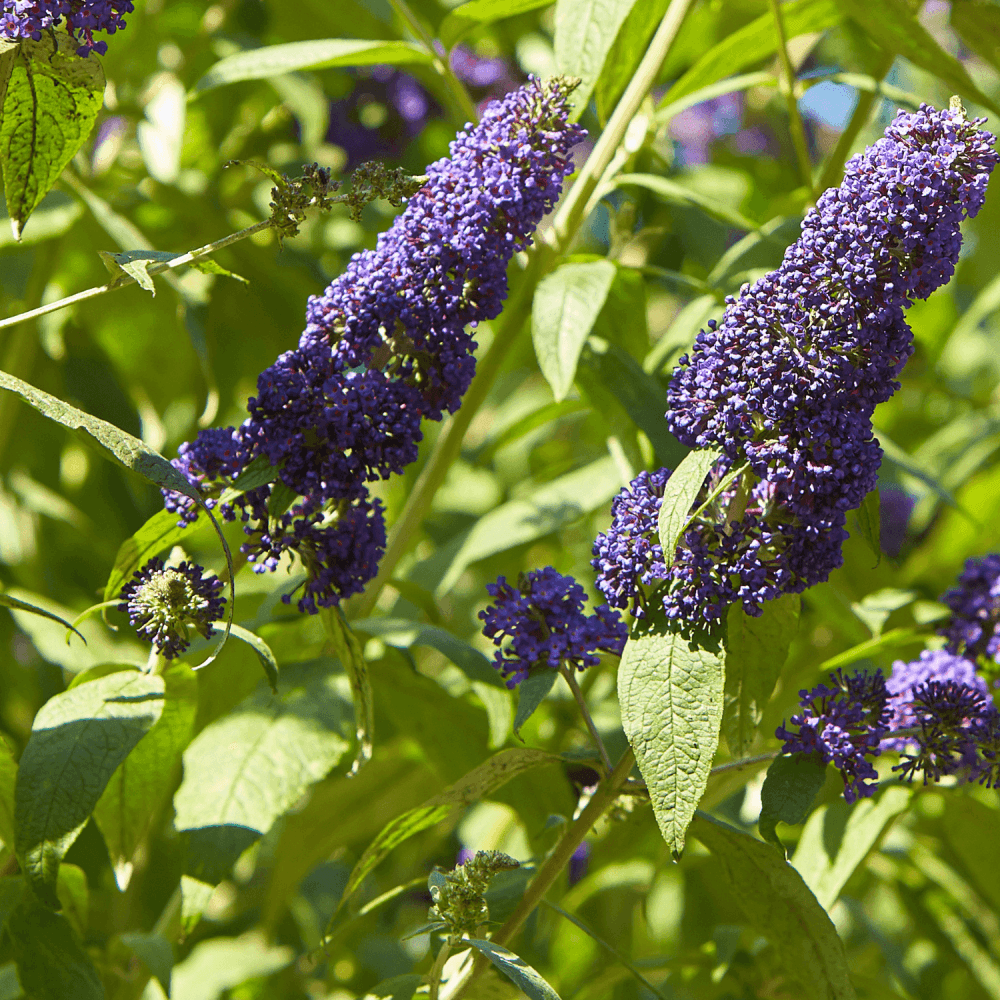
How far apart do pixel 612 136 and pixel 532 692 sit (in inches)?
38.4

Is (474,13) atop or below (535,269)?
atop

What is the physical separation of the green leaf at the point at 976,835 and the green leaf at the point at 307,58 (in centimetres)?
147

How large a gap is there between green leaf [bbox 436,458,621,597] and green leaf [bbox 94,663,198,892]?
721 mm

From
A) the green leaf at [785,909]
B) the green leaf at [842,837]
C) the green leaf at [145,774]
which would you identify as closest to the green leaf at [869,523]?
the green leaf at [785,909]

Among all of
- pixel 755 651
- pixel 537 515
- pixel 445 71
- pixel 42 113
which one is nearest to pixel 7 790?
pixel 42 113

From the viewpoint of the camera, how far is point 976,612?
1.70 m

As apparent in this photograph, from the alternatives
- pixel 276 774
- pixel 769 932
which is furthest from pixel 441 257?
pixel 769 932

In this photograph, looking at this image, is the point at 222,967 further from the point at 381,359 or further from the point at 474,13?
the point at 474,13

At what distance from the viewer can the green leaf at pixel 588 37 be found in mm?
1555

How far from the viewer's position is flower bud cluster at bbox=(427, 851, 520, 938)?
1136 mm

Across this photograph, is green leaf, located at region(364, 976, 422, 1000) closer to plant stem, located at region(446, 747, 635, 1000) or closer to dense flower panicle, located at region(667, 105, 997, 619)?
plant stem, located at region(446, 747, 635, 1000)

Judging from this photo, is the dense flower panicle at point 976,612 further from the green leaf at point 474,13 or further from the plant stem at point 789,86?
the green leaf at point 474,13

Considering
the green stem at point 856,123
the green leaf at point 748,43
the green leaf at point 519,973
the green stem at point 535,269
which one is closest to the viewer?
the green leaf at point 519,973

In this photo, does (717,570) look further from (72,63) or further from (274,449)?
(72,63)
